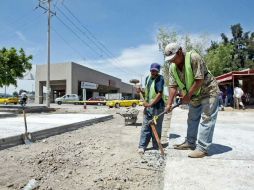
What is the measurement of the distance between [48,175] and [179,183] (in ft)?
7.60

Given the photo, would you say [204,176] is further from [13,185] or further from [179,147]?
[13,185]

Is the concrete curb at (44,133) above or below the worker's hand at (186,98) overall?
below

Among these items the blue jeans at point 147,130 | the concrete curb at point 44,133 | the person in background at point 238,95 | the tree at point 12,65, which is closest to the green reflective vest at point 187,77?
the blue jeans at point 147,130

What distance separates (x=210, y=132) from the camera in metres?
4.58

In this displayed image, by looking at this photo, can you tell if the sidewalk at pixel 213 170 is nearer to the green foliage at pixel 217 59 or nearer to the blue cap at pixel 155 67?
the blue cap at pixel 155 67

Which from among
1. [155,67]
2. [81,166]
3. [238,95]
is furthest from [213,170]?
[238,95]

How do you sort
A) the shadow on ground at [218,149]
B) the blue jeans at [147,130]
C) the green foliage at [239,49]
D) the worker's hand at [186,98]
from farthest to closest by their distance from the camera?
the green foliage at [239,49], the blue jeans at [147,130], the shadow on ground at [218,149], the worker's hand at [186,98]

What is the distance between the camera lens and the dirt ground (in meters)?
4.42

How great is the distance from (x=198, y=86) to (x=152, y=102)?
179 centimetres

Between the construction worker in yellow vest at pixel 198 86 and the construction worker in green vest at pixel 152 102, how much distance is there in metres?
1.21

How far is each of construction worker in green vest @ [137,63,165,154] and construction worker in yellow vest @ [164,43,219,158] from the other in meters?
1.21

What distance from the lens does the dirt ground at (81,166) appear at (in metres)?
4.42

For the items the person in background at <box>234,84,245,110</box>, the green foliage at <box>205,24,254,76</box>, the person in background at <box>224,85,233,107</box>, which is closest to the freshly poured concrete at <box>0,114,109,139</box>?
the person in background at <box>234,84,245,110</box>

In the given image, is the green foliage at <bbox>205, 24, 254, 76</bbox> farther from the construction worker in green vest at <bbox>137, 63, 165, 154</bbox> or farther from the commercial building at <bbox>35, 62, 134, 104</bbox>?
the construction worker in green vest at <bbox>137, 63, 165, 154</bbox>
